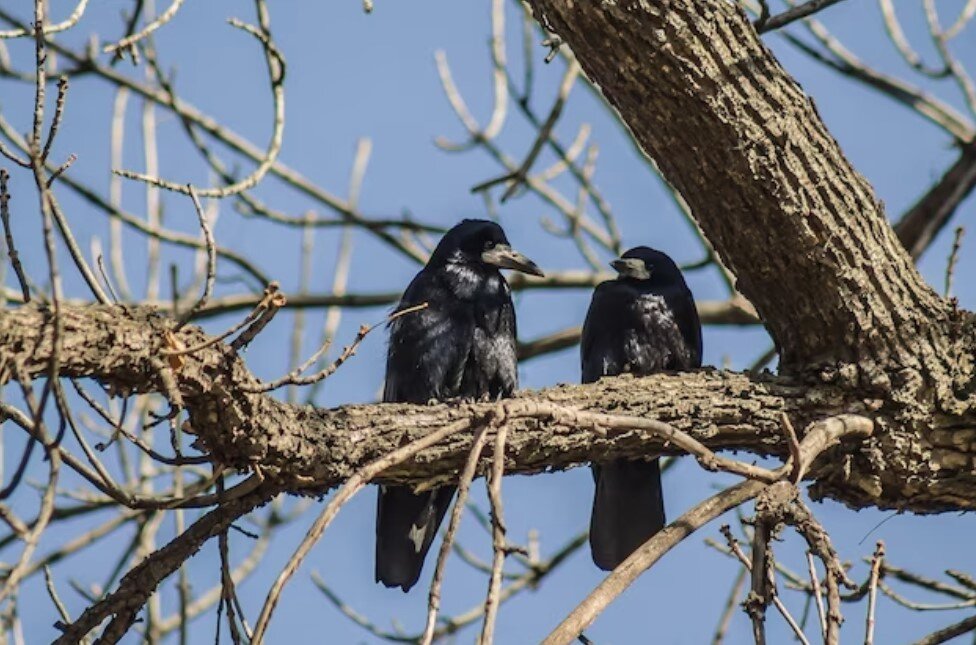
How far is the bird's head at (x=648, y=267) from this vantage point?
6.05 m

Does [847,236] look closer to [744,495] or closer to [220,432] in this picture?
[744,495]

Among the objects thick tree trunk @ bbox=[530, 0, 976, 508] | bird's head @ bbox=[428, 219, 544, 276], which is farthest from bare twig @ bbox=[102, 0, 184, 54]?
bird's head @ bbox=[428, 219, 544, 276]

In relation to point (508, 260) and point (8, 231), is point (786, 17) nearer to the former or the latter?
point (508, 260)

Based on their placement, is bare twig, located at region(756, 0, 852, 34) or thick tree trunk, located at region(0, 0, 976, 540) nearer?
thick tree trunk, located at region(0, 0, 976, 540)

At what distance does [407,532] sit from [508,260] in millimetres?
1280

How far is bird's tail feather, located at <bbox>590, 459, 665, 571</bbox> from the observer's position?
18.5 feet

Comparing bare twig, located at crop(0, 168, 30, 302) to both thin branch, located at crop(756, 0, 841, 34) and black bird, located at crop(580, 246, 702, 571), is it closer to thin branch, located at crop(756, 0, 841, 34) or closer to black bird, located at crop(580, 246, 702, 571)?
thin branch, located at crop(756, 0, 841, 34)

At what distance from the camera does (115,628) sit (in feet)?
11.6

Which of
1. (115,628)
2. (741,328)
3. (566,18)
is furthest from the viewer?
(741,328)

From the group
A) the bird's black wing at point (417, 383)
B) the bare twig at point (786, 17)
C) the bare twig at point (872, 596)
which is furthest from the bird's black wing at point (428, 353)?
the bare twig at point (872, 596)

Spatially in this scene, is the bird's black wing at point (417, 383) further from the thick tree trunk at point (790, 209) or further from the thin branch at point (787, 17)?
the thin branch at point (787, 17)

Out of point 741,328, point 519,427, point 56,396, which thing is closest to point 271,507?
point 741,328

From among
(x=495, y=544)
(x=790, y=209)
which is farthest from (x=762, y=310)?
(x=495, y=544)

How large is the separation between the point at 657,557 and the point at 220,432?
107 cm
